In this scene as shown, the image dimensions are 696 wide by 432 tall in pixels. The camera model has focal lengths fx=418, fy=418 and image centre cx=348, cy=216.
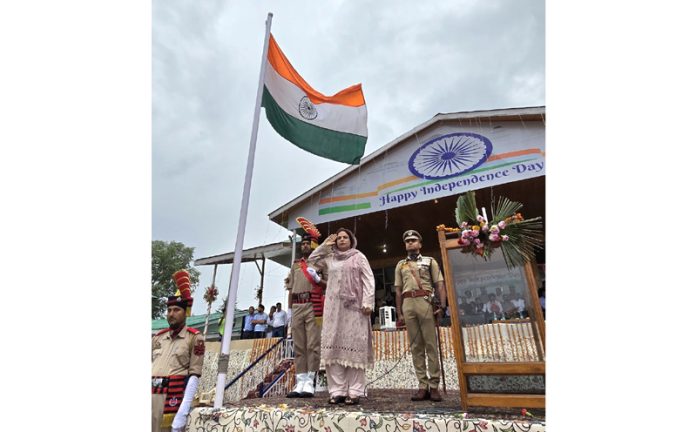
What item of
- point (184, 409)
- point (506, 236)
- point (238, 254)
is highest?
point (506, 236)

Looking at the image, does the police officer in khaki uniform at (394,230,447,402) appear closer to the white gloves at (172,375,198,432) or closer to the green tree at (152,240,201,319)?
the white gloves at (172,375,198,432)

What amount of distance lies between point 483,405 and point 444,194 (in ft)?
26.1

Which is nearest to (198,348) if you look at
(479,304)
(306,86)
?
Answer: (479,304)

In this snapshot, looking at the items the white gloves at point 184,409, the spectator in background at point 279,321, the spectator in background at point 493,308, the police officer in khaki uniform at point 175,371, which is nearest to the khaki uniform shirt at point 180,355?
the police officer in khaki uniform at point 175,371

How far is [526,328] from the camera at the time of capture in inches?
131

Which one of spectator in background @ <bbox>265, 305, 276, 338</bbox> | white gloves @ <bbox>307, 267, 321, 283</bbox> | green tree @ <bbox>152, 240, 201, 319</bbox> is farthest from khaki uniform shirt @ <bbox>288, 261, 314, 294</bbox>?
green tree @ <bbox>152, 240, 201, 319</bbox>

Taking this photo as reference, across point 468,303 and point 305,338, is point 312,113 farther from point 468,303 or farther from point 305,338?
point 468,303

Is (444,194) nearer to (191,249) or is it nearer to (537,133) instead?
(537,133)

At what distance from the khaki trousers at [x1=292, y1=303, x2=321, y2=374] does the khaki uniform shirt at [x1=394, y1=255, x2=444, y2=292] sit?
113 centimetres

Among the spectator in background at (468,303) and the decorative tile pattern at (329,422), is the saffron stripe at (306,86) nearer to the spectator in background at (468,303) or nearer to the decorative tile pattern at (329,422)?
the spectator in background at (468,303)

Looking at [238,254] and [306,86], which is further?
[306,86]

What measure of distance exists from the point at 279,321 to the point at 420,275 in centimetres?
727

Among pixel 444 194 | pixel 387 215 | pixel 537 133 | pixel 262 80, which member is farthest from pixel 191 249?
pixel 262 80

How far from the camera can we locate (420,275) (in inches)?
175
